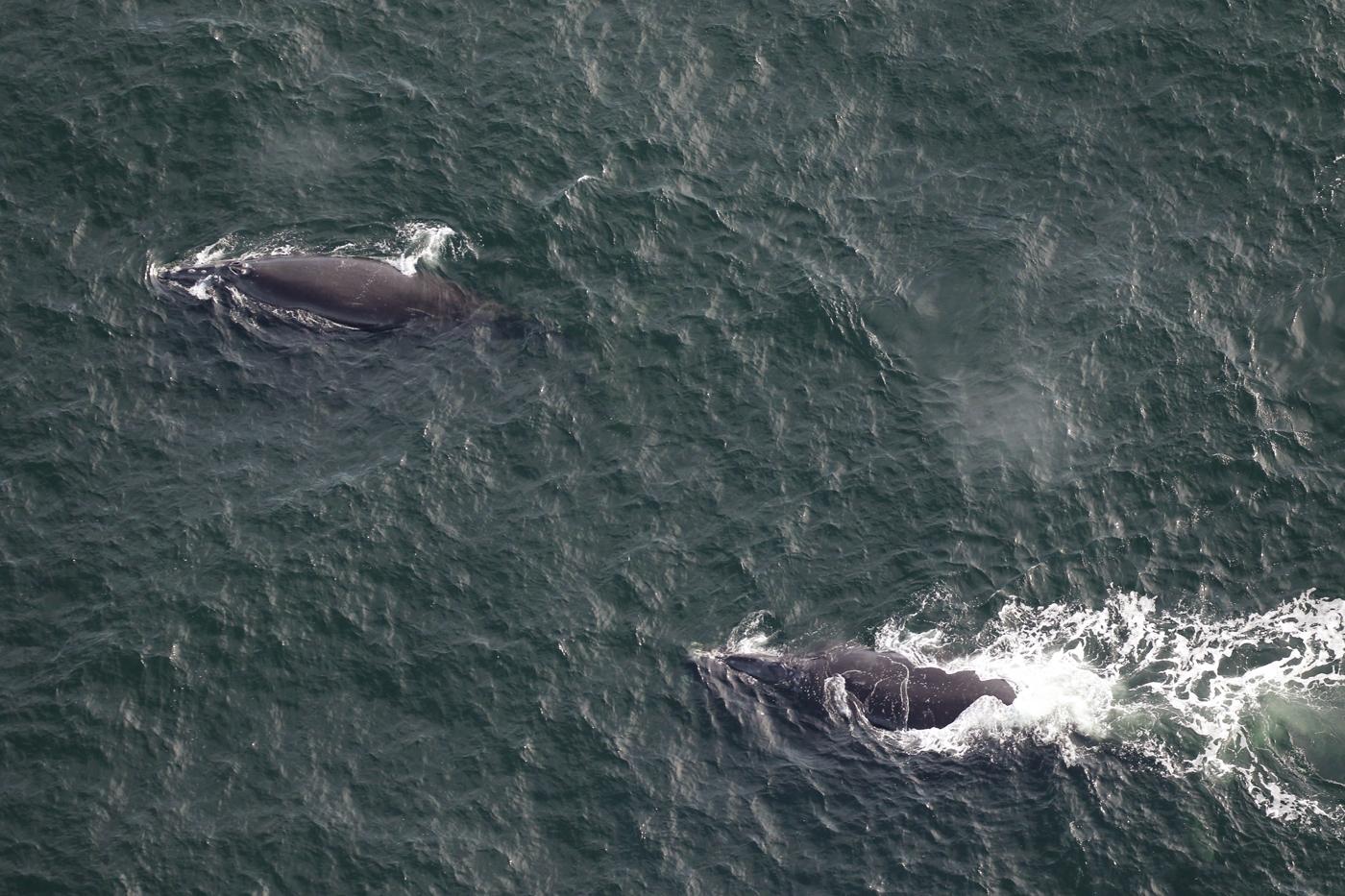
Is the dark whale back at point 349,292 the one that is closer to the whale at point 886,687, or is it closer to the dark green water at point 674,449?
the dark green water at point 674,449

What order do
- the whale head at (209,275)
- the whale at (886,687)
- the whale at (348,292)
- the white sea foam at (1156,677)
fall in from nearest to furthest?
1. the white sea foam at (1156,677)
2. the whale at (886,687)
3. the whale at (348,292)
4. the whale head at (209,275)

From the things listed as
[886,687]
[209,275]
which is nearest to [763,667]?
Answer: [886,687]

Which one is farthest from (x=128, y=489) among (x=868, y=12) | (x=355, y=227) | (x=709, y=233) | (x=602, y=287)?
(x=868, y=12)

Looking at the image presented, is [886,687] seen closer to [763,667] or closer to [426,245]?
[763,667]

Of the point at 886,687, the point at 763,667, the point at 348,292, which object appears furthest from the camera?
the point at 348,292

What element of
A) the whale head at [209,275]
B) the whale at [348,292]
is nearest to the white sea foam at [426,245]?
the whale at [348,292]

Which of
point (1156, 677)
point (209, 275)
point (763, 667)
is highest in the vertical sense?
point (209, 275)
